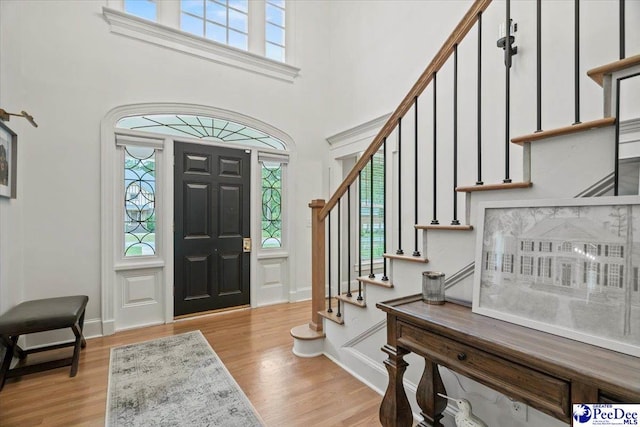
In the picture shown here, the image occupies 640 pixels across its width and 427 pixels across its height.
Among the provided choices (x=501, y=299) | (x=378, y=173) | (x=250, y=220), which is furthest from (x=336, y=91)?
(x=501, y=299)

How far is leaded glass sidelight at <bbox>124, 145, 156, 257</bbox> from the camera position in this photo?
3.51 metres

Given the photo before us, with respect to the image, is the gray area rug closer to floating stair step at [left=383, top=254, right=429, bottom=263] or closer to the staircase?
the staircase

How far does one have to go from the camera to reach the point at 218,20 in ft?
13.7

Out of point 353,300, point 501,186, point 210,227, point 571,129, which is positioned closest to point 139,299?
point 210,227

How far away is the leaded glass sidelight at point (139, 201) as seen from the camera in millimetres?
3506

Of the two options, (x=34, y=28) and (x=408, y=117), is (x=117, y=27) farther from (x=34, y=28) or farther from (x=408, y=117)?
(x=408, y=117)

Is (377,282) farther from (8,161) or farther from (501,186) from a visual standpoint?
(8,161)

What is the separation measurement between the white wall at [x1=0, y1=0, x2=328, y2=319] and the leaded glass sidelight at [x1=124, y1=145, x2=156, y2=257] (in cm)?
30

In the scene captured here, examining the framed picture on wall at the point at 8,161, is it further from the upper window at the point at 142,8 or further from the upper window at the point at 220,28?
the upper window at the point at 142,8

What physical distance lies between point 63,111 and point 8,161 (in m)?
0.81

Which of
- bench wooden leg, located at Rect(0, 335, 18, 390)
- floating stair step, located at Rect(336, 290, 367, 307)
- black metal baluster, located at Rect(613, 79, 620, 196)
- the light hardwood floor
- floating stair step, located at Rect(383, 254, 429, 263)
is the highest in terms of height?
black metal baluster, located at Rect(613, 79, 620, 196)

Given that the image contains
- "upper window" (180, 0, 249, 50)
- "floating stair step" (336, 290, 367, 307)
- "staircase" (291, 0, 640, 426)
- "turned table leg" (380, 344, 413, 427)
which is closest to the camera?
"staircase" (291, 0, 640, 426)

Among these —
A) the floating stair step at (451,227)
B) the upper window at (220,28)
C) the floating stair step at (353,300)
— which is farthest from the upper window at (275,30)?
the floating stair step at (451,227)

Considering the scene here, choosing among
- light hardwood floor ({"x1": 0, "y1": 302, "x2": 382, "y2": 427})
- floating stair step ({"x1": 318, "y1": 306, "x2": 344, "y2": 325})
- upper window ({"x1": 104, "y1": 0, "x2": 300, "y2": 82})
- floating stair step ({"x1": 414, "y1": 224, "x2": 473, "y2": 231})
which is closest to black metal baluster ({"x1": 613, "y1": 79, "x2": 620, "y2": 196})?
floating stair step ({"x1": 414, "y1": 224, "x2": 473, "y2": 231})
